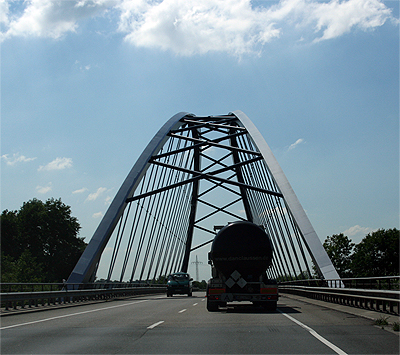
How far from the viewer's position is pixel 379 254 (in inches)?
2958

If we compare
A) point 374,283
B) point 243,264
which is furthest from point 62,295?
point 374,283

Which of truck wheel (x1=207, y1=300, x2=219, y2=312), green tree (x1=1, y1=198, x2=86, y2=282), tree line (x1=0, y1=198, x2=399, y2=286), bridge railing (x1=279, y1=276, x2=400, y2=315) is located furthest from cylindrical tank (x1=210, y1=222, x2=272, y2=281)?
green tree (x1=1, y1=198, x2=86, y2=282)

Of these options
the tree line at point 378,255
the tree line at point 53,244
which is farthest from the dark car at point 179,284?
the tree line at point 378,255

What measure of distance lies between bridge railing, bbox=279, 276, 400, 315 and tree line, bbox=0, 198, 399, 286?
47602mm

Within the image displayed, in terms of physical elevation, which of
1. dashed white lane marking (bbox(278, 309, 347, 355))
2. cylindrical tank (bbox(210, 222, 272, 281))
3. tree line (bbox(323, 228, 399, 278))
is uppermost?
tree line (bbox(323, 228, 399, 278))

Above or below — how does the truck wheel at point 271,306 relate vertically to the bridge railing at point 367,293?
below

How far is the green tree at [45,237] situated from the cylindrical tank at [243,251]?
54413mm

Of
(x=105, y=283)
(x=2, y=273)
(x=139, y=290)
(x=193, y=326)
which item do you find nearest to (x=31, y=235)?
(x=2, y=273)

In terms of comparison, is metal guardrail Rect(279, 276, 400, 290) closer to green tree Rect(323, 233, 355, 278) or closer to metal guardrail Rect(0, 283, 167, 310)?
metal guardrail Rect(0, 283, 167, 310)

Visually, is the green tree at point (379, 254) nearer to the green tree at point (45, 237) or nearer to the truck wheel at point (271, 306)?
the green tree at point (45, 237)

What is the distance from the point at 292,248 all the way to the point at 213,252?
11.7m

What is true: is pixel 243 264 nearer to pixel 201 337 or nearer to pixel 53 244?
pixel 201 337

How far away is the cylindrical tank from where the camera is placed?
1516 cm

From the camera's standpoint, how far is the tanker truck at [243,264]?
15148mm
